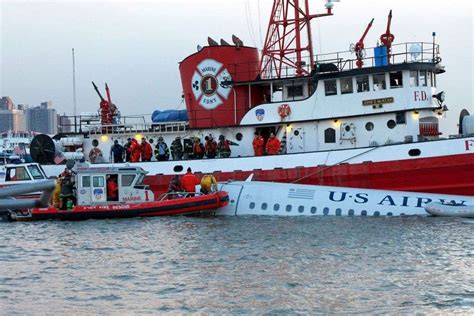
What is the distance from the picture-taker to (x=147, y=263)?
1814 centimetres

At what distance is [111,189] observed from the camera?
97.8 feet

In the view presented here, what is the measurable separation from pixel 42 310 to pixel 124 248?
780 centimetres

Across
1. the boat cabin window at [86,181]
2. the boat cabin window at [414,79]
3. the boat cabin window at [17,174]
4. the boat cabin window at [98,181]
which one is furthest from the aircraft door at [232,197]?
the boat cabin window at [17,174]

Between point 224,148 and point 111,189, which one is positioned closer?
point 111,189

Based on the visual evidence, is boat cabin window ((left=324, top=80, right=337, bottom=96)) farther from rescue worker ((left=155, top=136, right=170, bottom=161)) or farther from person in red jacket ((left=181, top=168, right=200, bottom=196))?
rescue worker ((left=155, top=136, right=170, bottom=161))

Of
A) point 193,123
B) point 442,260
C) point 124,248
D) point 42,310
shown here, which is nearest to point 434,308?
point 442,260

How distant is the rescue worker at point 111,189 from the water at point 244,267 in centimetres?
348

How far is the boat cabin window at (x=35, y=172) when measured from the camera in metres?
32.8

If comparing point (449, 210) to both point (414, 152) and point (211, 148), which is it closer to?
point (414, 152)

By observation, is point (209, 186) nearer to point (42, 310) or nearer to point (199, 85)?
point (199, 85)

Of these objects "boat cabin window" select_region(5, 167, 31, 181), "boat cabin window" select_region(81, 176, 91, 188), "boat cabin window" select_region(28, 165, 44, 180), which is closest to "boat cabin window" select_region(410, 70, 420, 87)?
"boat cabin window" select_region(81, 176, 91, 188)

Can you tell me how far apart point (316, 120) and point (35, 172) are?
12611 millimetres

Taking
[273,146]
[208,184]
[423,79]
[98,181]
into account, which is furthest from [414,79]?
[98,181]

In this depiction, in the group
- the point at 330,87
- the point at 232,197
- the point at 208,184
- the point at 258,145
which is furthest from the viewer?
the point at 330,87
